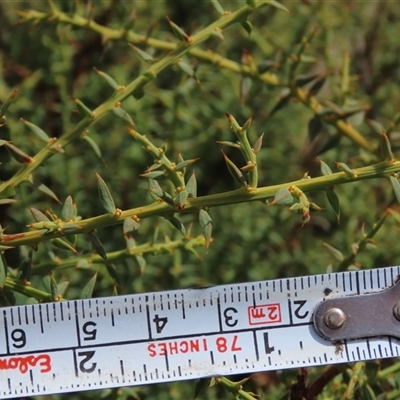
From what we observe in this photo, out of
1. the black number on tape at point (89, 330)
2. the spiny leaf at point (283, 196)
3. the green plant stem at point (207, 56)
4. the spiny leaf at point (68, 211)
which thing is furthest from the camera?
the green plant stem at point (207, 56)

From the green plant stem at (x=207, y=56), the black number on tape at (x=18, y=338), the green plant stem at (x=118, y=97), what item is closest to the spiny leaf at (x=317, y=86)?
the green plant stem at (x=207, y=56)

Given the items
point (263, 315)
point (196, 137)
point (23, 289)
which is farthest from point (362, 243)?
point (196, 137)

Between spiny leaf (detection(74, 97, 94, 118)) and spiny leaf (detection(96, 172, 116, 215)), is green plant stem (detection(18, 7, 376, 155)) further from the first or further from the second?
spiny leaf (detection(96, 172, 116, 215))

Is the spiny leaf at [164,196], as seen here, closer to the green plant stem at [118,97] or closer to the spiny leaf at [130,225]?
the spiny leaf at [130,225]

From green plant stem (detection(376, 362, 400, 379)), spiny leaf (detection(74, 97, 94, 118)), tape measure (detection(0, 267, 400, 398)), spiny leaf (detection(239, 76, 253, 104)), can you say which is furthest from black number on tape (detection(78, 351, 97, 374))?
spiny leaf (detection(239, 76, 253, 104))

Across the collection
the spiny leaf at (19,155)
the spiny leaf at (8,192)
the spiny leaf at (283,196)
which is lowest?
the spiny leaf at (283,196)

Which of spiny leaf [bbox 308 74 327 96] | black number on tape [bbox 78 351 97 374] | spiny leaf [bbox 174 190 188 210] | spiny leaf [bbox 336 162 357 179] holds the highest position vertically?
spiny leaf [bbox 308 74 327 96]
